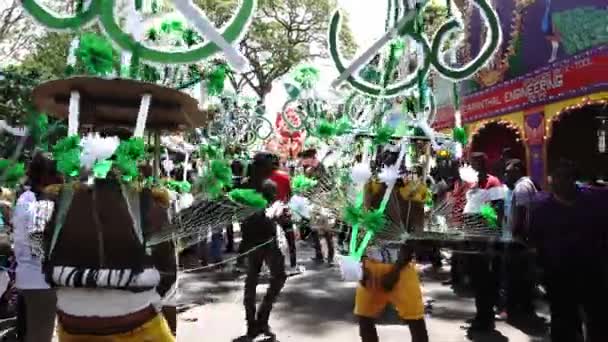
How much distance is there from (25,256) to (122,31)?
1943 mm

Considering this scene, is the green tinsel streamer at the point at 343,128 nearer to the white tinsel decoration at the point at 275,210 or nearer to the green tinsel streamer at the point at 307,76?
the white tinsel decoration at the point at 275,210

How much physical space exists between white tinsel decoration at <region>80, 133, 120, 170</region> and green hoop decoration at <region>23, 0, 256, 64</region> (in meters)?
0.44

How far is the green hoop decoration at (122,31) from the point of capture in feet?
8.38

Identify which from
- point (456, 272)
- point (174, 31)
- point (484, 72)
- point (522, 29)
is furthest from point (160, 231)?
point (484, 72)

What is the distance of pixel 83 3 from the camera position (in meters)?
2.63

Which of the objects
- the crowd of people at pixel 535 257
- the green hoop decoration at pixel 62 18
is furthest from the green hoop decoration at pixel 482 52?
the green hoop decoration at pixel 62 18

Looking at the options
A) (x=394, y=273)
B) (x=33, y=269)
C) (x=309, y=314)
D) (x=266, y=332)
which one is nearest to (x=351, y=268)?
(x=394, y=273)

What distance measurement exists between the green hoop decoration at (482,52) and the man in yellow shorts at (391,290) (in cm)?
110

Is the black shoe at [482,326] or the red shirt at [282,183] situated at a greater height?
the red shirt at [282,183]

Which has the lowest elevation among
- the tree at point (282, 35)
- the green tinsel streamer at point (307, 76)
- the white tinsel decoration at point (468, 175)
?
the white tinsel decoration at point (468, 175)

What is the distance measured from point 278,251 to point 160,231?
2.73 meters

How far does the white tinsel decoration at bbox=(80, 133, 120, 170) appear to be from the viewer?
2375 millimetres

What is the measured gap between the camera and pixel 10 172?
3.08 meters

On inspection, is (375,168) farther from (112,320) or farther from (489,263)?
(489,263)
